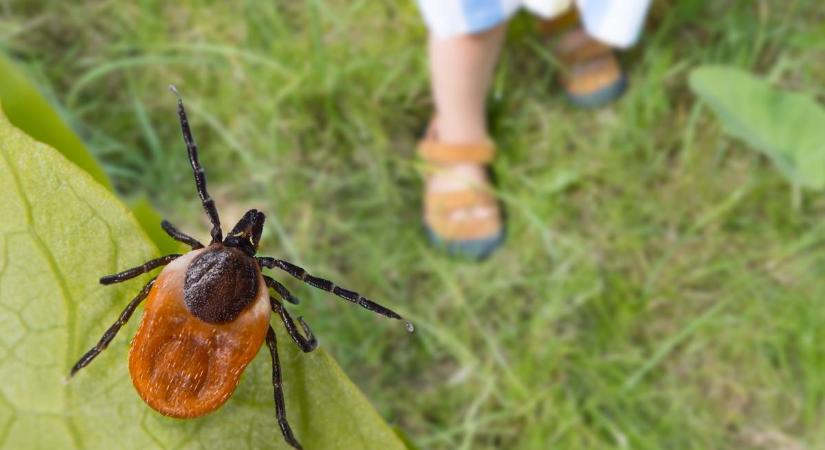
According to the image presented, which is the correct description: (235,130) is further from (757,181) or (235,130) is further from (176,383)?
(176,383)

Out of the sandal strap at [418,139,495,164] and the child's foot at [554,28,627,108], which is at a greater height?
the child's foot at [554,28,627,108]

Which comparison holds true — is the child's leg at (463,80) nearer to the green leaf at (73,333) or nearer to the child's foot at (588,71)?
the child's foot at (588,71)

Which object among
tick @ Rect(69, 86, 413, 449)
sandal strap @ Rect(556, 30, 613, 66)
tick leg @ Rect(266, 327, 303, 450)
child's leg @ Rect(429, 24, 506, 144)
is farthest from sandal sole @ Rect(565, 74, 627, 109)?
tick leg @ Rect(266, 327, 303, 450)

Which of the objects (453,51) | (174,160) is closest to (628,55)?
(453,51)

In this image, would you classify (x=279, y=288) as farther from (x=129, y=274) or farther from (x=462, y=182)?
(x=462, y=182)

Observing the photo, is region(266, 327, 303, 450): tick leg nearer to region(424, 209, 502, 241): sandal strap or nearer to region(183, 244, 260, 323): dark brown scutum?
region(183, 244, 260, 323): dark brown scutum

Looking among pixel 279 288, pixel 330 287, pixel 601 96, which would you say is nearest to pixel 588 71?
pixel 601 96
